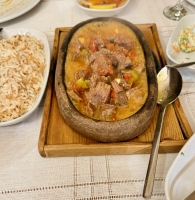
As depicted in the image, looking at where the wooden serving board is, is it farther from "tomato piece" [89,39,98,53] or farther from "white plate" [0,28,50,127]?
"tomato piece" [89,39,98,53]

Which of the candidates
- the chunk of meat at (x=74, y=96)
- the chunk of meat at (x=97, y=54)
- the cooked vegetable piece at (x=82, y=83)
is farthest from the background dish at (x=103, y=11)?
the chunk of meat at (x=74, y=96)

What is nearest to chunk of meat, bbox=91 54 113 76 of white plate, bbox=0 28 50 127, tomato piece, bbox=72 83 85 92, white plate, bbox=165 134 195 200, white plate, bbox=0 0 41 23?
tomato piece, bbox=72 83 85 92

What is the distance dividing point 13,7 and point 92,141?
4.85 feet

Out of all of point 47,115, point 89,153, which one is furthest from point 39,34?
point 89,153

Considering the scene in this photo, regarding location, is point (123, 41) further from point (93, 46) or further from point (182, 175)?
point (182, 175)

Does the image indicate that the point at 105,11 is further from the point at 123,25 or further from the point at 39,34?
the point at 39,34

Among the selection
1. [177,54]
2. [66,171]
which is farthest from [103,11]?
[66,171]

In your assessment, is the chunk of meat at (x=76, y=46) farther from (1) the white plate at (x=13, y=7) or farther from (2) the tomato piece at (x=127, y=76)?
(1) the white plate at (x=13, y=7)

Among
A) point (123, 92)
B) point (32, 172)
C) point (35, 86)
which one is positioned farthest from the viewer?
point (35, 86)

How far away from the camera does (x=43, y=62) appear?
1.47 m

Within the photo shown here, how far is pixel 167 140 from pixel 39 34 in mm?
1082

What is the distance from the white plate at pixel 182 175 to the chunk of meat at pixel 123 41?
0.66 metres

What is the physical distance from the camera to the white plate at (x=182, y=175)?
91 centimetres

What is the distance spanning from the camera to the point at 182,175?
0.97 metres
